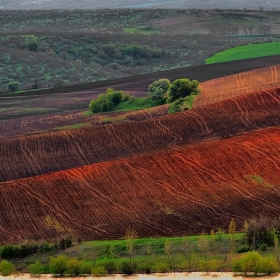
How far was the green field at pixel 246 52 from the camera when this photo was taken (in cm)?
11939

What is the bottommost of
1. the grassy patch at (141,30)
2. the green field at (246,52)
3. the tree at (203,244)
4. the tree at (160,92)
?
the grassy patch at (141,30)

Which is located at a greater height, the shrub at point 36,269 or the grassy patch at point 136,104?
the shrub at point 36,269

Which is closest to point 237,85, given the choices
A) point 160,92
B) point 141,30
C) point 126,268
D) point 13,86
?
point 160,92

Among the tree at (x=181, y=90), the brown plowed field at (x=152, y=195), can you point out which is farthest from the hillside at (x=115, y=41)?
the brown plowed field at (x=152, y=195)

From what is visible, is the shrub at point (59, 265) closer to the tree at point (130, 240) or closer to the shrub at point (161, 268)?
the tree at point (130, 240)

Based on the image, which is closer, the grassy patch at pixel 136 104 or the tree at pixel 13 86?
the grassy patch at pixel 136 104

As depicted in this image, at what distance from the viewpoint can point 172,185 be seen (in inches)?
2030

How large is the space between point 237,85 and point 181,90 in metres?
Result: 5.63

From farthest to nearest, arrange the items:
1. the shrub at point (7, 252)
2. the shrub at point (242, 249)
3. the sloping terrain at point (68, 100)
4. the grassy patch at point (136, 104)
Result: 1. the grassy patch at point (136, 104)
2. the sloping terrain at point (68, 100)
3. the shrub at point (7, 252)
4. the shrub at point (242, 249)

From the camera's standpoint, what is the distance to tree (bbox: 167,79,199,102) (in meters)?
81.4

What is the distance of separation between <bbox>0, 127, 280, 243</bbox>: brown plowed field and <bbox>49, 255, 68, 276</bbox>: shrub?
460 cm

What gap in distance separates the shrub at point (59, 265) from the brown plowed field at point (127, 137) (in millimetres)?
18416

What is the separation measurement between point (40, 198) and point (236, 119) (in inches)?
863

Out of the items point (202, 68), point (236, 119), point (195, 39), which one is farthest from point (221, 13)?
point (236, 119)
